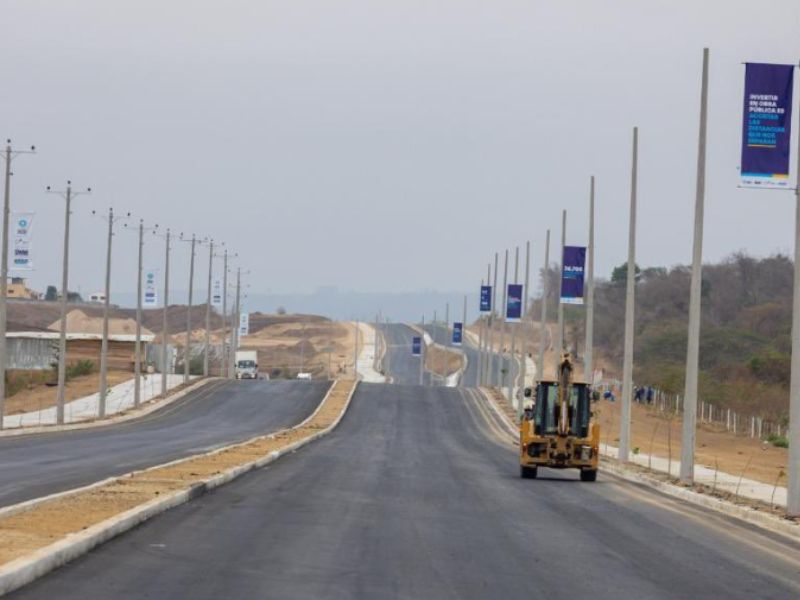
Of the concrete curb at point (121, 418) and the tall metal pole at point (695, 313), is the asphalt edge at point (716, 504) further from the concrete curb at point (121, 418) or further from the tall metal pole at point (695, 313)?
the concrete curb at point (121, 418)

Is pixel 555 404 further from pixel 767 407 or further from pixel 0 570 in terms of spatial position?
pixel 767 407

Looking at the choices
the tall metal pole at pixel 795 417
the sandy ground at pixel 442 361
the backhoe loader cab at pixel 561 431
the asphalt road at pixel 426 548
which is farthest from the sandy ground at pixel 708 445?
the sandy ground at pixel 442 361

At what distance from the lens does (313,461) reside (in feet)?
129

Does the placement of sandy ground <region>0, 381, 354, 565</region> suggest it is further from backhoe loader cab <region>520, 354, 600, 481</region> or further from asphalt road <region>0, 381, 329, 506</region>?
backhoe loader cab <region>520, 354, 600, 481</region>

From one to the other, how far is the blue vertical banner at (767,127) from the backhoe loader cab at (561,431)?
37.0ft

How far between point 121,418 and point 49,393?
22568 millimetres

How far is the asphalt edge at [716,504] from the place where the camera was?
2383 cm

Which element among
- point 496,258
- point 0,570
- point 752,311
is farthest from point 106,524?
point 752,311

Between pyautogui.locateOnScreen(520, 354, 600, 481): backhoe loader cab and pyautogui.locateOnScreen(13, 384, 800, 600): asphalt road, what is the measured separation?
2986 mm

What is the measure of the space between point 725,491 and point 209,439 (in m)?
25.2

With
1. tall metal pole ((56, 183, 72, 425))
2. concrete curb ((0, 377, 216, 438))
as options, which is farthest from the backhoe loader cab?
tall metal pole ((56, 183, 72, 425))

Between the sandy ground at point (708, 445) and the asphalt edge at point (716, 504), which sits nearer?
the asphalt edge at point (716, 504)

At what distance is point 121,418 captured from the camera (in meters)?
76.1

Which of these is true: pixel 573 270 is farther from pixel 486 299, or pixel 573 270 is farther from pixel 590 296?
pixel 486 299
